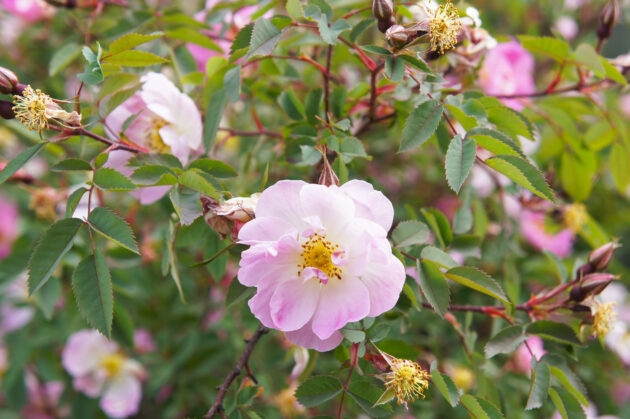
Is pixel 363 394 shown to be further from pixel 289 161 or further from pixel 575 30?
pixel 575 30

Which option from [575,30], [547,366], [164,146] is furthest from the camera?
[575,30]

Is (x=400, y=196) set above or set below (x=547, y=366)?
below

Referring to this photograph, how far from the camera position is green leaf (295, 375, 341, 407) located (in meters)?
0.51

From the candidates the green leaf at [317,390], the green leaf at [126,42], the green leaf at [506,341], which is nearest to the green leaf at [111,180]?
the green leaf at [126,42]

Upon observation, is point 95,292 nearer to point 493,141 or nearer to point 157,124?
point 157,124

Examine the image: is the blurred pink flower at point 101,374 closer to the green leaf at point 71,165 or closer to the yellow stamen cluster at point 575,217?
the green leaf at point 71,165

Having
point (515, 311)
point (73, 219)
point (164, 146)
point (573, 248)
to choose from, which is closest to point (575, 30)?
point (573, 248)

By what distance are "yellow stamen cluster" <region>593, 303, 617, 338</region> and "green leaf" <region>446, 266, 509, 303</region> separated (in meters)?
0.13

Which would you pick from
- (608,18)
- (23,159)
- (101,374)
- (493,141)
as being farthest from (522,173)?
(101,374)

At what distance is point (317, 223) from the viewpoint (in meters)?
0.44

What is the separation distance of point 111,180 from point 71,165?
65 millimetres

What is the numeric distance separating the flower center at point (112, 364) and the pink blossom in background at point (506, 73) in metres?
0.88

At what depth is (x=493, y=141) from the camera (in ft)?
1.66

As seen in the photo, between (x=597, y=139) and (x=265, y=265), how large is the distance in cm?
63
